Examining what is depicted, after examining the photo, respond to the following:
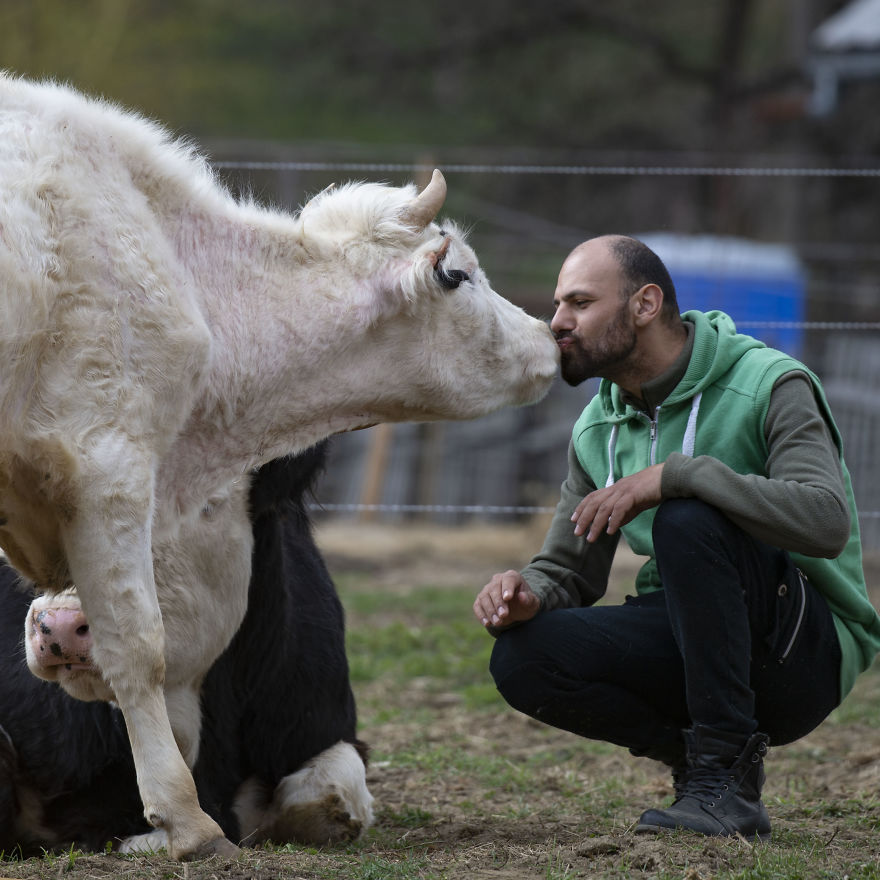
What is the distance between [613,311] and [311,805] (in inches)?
65.8

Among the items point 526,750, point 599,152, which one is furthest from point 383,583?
point 599,152

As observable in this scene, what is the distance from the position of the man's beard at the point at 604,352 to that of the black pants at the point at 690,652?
0.48m

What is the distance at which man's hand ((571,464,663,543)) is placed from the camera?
11.0 ft

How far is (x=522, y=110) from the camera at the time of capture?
1916 cm

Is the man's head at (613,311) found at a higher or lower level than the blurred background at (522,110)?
lower

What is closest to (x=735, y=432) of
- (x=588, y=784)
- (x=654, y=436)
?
(x=654, y=436)

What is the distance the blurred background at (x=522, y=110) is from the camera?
12.1m

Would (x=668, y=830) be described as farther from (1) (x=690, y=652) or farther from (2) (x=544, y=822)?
(2) (x=544, y=822)

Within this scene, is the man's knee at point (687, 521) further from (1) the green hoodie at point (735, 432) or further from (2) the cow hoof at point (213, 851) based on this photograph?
(2) the cow hoof at point (213, 851)

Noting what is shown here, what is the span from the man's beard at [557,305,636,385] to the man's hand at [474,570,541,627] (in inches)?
22.9

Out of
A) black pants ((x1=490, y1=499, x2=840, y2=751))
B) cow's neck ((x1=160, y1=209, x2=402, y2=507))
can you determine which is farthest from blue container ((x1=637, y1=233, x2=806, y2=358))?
cow's neck ((x1=160, y1=209, x2=402, y2=507))

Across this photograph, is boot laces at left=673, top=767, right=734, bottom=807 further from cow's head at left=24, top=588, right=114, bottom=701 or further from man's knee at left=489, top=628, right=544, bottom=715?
cow's head at left=24, top=588, right=114, bottom=701

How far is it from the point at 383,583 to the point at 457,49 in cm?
1020

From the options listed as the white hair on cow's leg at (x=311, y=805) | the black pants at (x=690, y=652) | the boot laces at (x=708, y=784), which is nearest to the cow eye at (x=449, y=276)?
the black pants at (x=690, y=652)
